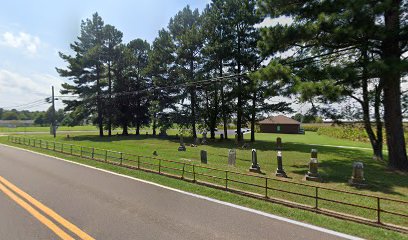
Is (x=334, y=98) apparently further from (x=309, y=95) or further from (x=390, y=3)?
(x=390, y=3)

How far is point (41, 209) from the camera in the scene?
838cm

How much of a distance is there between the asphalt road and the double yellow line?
9 cm

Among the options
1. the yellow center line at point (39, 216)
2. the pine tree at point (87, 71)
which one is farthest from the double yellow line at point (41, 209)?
the pine tree at point (87, 71)

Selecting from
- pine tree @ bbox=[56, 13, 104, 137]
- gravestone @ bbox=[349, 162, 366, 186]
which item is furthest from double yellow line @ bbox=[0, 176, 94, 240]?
pine tree @ bbox=[56, 13, 104, 137]

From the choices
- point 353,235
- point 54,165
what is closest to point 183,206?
point 353,235

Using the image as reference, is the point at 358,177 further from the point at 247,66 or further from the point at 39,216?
the point at 247,66

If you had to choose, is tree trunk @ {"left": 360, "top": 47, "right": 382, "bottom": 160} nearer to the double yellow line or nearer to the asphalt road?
the asphalt road

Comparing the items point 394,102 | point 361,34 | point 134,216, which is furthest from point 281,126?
point 134,216

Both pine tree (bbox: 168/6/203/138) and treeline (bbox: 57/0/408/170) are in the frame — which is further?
pine tree (bbox: 168/6/203/138)

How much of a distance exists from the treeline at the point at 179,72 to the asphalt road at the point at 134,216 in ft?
51.8

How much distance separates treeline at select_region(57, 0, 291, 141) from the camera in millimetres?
36062

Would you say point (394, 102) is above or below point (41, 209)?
above

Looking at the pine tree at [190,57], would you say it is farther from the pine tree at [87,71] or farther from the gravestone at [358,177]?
the gravestone at [358,177]

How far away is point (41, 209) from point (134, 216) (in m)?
2.70
